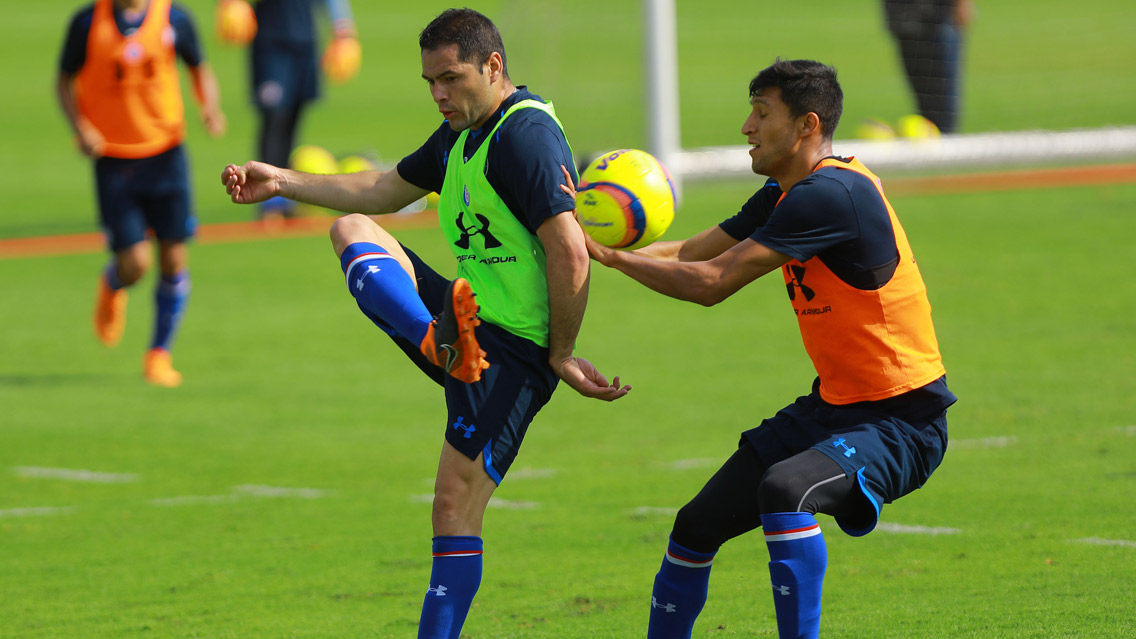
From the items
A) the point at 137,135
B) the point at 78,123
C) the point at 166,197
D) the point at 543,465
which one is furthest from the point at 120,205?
the point at 543,465

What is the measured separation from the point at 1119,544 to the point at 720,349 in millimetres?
5434

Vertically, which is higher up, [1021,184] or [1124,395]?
[1124,395]

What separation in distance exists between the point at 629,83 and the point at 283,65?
4260 mm

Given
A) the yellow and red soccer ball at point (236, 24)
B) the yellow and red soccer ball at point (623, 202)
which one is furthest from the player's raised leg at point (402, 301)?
A: the yellow and red soccer ball at point (236, 24)

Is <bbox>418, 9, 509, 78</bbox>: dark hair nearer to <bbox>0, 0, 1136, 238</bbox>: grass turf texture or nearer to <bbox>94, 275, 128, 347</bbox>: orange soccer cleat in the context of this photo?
<bbox>94, 275, 128, 347</bbox>: orange soccer cleat

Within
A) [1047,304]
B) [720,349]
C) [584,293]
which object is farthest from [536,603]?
[1047,304]

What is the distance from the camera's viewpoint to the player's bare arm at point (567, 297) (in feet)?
15.4

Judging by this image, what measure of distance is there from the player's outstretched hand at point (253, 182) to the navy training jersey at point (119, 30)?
6388mm

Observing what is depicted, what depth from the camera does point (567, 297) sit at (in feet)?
15.6

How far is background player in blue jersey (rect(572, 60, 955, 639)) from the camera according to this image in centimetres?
458

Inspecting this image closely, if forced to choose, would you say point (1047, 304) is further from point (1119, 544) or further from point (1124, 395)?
point (1119, 544)

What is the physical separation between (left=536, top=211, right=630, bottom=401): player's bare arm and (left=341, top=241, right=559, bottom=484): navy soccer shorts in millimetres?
99

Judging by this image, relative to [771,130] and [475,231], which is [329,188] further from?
[771,130]

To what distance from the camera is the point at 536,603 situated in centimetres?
591
